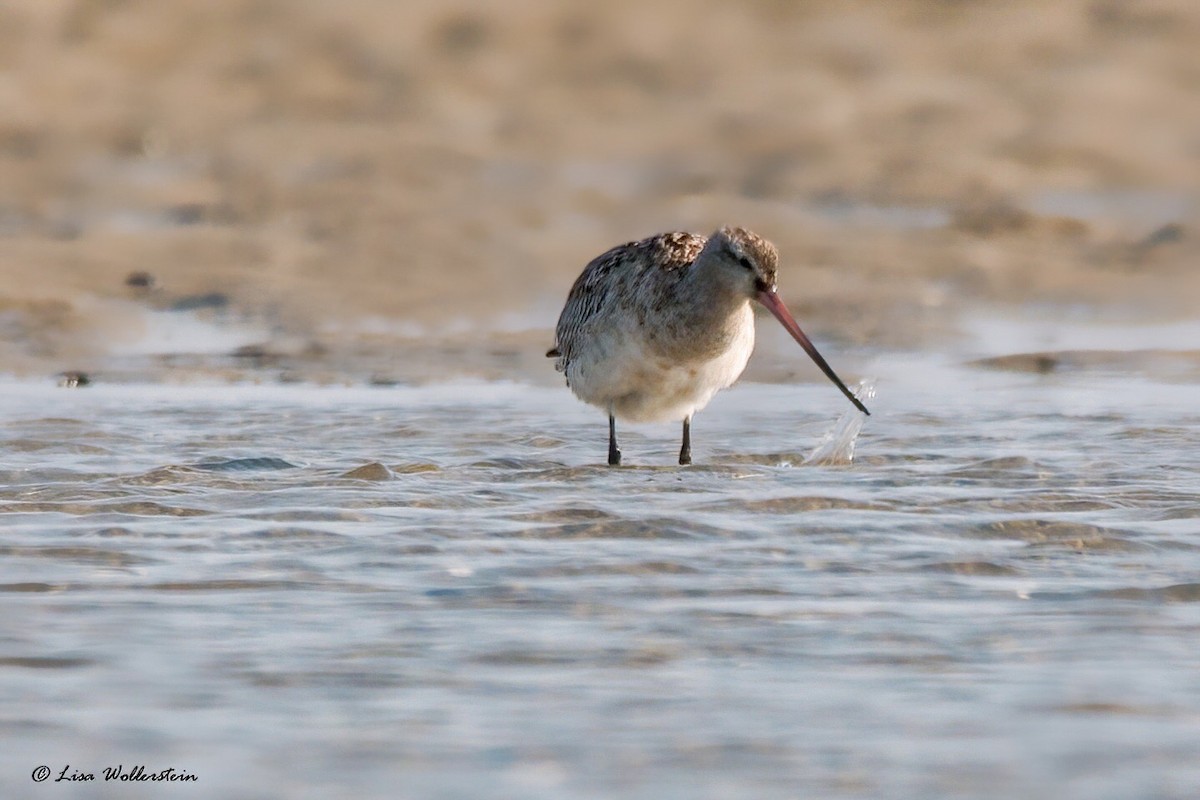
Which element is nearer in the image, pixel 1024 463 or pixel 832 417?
pixel 1024 463

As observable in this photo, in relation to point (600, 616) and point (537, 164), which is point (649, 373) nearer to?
point (600, 616)

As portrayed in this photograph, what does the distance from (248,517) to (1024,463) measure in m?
2.58

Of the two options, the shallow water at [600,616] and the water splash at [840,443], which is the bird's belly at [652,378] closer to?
the shallow water at [600,616]

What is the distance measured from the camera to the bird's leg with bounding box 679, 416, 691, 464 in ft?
23.3

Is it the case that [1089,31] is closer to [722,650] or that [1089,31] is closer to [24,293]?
[24,293]

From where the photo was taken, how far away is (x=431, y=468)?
6.52 metres

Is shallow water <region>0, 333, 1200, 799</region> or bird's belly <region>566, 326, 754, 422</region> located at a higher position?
bird's belly <region>566, 326, 754, 422</region>

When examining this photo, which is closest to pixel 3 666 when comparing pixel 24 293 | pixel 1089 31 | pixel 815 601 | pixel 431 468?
pixel 815 601

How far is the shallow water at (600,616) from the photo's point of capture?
331cm

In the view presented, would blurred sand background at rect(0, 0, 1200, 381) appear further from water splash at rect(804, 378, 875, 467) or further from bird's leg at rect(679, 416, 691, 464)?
water splash at rect(804, 378, 875, 467)

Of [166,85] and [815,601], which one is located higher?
[166,85]

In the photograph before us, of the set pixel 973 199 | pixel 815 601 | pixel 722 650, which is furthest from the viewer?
pixel 973 199

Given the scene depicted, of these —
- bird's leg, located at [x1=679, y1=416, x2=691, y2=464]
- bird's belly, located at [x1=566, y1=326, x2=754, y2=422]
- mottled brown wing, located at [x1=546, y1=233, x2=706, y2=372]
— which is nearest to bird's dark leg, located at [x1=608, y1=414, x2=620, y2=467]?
bird's belly, located at [x1=566, y1=326, x2=754, y2=422]

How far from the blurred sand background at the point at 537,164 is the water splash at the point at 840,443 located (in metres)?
2.49
